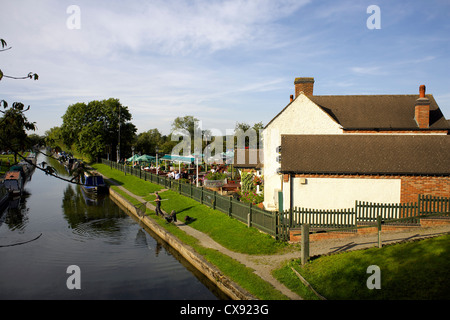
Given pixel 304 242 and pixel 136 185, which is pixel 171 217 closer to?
pixel 304 242

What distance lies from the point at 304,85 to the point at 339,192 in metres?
11.3

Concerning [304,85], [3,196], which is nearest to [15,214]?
[3,196]

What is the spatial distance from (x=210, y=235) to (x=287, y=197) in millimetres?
4229

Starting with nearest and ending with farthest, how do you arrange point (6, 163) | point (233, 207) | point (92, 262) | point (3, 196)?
point (6, 163)
point (92, 262)
point (233, 207)
point (3, 196)

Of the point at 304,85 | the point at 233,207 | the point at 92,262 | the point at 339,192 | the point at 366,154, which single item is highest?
the point at 304,85

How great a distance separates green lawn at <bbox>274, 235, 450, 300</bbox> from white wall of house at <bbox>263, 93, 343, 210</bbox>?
383 inches

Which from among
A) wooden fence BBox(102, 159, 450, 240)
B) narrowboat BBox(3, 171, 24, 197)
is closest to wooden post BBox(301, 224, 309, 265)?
wooden fence BBox(102, 159, 450, 240)

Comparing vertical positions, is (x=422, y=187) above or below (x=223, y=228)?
above

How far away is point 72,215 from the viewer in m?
24.5

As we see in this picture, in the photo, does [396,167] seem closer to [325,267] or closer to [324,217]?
[324,217]

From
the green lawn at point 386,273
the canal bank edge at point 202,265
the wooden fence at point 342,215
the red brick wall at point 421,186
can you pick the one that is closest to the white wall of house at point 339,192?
the red brick wall at point 421,186

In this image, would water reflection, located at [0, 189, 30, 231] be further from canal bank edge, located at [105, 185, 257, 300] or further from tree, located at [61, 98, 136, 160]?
tree, located at [61, 98, 136, 160]

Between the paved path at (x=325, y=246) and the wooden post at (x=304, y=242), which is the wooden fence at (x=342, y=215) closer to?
the paved path at (x=325, y=246)

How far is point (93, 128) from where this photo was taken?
69688mm
